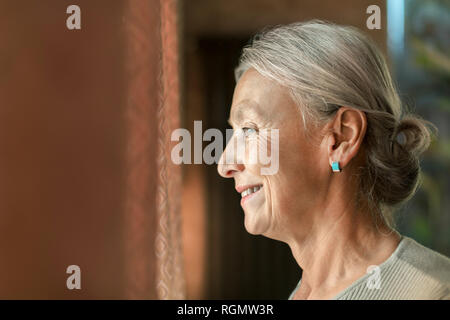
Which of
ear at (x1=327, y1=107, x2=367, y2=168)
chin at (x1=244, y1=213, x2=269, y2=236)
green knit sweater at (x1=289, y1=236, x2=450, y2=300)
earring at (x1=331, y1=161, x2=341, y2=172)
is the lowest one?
green knit sweater at (x1=289, y1=236, x2=450, y2=300)

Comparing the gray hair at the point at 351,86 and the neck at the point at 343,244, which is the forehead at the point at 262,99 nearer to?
the gray hair at the point at 351,86

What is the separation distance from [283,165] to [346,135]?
96mm

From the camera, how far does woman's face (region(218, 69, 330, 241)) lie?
691 millimetres

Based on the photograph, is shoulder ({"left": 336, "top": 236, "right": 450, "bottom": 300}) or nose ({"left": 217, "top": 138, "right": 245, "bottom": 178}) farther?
nose ({"left": 217, "top": 138, "right": 245, "bottom": 178})

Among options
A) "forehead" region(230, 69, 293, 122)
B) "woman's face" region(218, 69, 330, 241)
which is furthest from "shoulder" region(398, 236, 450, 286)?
"forehead" region(230, 69, 293, 122)

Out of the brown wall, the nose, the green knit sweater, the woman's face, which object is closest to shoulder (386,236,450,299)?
the green knit sweater

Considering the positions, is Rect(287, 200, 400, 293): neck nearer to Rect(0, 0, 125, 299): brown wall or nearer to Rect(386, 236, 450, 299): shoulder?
Rect(386, 236, 450, 299): shoulder

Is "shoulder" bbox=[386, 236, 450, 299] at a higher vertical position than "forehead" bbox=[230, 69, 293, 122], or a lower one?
lower

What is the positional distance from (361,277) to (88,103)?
495 mm

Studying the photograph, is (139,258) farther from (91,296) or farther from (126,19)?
(126,19)

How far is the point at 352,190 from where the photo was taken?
28.0 inches

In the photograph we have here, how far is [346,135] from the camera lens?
2.24 ft

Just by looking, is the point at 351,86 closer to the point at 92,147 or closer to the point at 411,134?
the point at 411,134

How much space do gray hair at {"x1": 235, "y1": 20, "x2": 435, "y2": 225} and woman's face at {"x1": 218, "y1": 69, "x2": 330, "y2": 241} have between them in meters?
0.02
